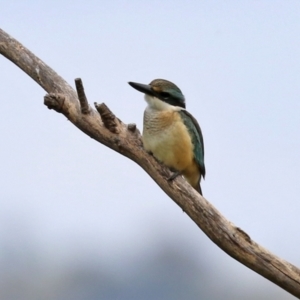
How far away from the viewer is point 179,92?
7.42 m

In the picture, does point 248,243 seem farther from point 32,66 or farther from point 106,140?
point 32,66

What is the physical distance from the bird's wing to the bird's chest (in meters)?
0.04

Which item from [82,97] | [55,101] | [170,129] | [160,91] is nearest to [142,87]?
[160,91]

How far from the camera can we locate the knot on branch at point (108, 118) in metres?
6.81

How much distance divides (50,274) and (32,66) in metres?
49.0

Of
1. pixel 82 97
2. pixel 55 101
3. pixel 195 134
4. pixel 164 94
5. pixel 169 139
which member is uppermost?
pixel 164 94

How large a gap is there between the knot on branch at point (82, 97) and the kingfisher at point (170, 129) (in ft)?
1.53

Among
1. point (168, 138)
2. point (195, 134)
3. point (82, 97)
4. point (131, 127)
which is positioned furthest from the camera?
point (195, 134)

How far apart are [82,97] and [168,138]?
74cm

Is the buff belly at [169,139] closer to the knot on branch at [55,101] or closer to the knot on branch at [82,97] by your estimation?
the knot on branch at [82,97]

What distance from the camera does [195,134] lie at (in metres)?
7.37

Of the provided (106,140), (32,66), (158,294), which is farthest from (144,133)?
(158,294)

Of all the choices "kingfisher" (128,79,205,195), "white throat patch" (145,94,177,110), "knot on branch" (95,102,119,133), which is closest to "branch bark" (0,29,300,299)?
"knot on branch" (95,102,119,133)

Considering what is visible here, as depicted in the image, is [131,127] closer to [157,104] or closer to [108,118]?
[108,118]
